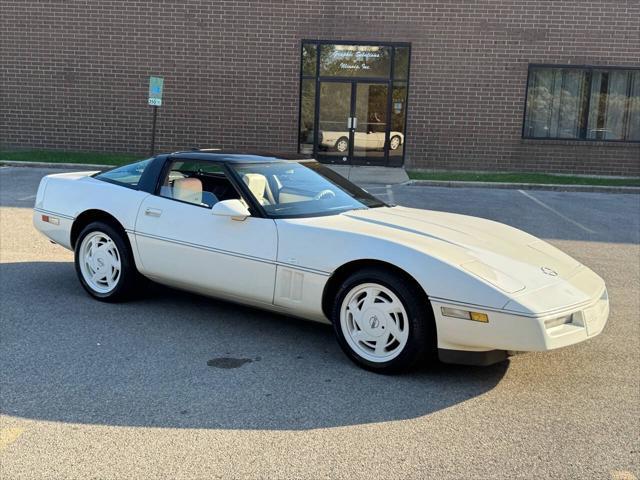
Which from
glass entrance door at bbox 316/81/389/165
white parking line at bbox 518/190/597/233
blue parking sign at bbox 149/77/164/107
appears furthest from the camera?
glass entrance door at bbox 316/81/389/165

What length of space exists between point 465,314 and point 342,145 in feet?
48.9

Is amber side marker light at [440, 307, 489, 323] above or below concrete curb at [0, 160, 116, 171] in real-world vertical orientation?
above

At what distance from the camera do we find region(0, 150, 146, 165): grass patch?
1677 cm

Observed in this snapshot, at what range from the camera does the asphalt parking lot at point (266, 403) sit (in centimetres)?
316

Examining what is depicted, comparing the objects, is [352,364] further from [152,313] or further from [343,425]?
[152,313]

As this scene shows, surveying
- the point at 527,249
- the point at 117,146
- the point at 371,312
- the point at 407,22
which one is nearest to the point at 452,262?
the point at 371,312

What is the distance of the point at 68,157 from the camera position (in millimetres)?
17375

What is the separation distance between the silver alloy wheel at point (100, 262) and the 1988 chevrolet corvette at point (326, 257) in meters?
0.01

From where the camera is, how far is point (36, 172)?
1534 cm

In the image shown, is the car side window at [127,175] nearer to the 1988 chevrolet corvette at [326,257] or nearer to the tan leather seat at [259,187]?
the 1988 chevrolet corvette at [326,257]

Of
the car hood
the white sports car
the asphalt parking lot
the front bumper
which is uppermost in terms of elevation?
the white sports car

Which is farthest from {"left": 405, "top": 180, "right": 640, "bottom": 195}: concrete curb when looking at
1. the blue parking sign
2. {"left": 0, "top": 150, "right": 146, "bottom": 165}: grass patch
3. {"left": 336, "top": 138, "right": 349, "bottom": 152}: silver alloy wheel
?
{"left": 0, "top": 150, "right": 146, "bottom": 165}: grass patch

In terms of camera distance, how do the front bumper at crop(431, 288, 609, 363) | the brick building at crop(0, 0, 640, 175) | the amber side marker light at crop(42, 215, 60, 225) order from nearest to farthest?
the front bumper at crop(431, 288, 609, 363) < the amber side marker light at crop(42, 215, 60, 225) < the brick building at crop(0, 0, 640, 175)

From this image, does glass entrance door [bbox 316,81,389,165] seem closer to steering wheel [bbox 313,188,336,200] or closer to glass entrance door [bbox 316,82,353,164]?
glass entrance door [bbox 316,82,353,164]
